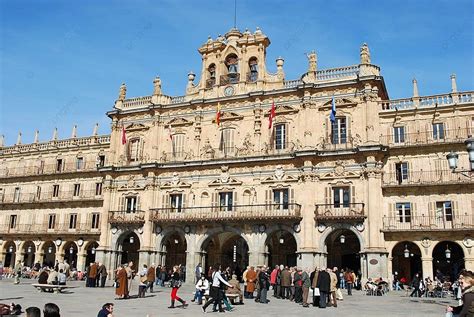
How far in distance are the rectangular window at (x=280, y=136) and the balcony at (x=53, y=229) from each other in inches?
738

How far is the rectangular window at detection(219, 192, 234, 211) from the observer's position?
119 ft

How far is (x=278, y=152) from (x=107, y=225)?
52.3ft

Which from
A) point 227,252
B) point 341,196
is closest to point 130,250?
point 227,252

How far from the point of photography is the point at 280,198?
115 ft

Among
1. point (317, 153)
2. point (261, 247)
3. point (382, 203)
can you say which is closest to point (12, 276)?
point (261, 247)

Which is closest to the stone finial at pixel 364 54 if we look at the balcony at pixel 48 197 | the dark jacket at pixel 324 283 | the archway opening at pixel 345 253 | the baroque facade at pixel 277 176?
the baroque facade at pixel 277 176

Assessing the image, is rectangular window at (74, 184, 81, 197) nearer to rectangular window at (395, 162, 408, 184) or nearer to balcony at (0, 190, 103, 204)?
balcony at (0, 190, 103, 204)

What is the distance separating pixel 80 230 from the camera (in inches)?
1732

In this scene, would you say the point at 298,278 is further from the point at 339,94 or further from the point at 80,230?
the point at 80,230

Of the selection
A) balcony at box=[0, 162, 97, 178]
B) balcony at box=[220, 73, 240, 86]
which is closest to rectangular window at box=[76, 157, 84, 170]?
balcony at box=[0, 162, 97, 178]

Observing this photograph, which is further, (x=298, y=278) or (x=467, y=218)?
(x=467, y=218)

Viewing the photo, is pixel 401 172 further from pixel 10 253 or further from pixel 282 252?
pixel 10 253

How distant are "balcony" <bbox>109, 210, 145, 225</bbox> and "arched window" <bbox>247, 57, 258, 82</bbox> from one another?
14134mm

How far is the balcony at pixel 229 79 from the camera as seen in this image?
39219 millimetres
